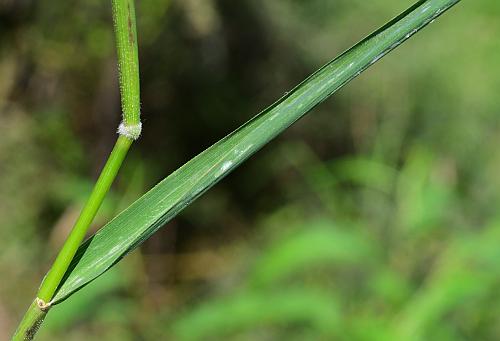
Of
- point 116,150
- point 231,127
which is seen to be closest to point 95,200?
point 116,150

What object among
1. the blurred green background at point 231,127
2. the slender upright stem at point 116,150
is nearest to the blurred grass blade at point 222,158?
the slender upright stem at point 116,150

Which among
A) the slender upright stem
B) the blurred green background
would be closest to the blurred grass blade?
the slender upright stem

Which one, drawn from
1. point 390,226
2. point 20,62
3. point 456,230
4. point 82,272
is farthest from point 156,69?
point 82,272

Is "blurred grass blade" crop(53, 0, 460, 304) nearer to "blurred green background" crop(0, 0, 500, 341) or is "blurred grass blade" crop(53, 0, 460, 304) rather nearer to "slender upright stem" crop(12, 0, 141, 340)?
"slender upright stem" crop(12, 0, 141, 340)

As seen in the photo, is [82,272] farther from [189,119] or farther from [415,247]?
[189,119]

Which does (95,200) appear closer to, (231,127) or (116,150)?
(116,150)

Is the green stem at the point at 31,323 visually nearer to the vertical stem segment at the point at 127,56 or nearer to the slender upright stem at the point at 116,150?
the slender upright stem at the point at 116,150

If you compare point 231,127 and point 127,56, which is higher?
point 231,127
